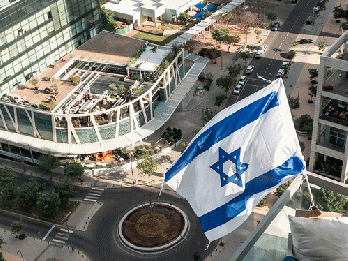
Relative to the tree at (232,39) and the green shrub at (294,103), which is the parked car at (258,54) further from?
the green shrub at (294,103)

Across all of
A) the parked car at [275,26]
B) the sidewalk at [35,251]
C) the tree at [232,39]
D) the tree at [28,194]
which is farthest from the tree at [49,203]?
the parked car at [275,26]

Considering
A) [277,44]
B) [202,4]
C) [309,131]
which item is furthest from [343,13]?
[309,131]

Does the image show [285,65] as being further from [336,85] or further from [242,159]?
[242,159]

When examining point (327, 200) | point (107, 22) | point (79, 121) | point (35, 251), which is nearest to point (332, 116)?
point (327, 200)

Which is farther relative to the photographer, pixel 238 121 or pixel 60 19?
pixel 60 19

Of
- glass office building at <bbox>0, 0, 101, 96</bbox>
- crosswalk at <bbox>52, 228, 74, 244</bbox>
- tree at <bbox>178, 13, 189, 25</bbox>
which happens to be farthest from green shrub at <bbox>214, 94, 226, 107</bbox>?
crosswalk at <bbox>52, 228, 74, 244</bbox>

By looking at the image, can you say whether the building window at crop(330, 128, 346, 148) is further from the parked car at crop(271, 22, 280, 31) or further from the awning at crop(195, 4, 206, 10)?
the awning at crop(195, 4, 206, 10)

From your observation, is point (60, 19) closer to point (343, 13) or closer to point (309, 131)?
point (309, 131)
